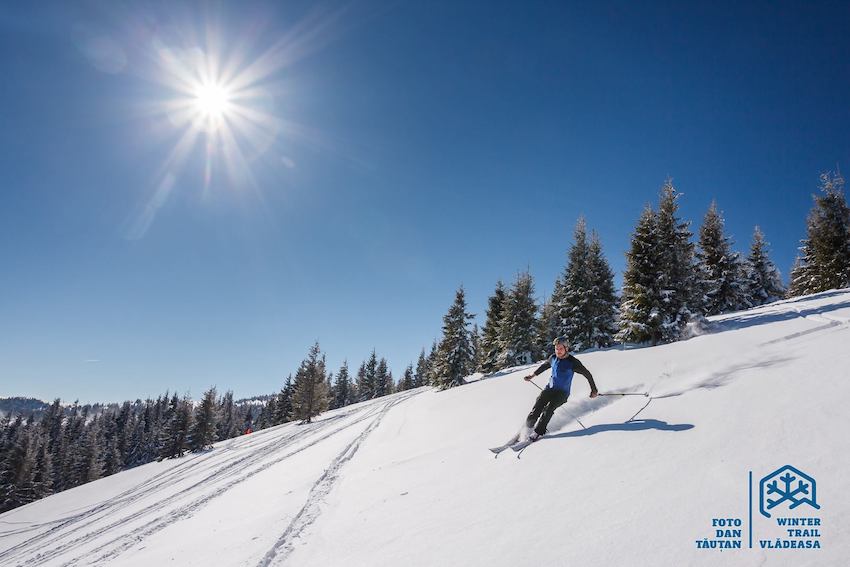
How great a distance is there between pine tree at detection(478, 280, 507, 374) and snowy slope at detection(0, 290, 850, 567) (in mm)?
28832

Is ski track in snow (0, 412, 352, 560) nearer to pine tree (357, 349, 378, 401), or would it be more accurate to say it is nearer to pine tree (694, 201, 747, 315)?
pine tree (694, 201, 747, 315)

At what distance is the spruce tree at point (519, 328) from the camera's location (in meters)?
33.8

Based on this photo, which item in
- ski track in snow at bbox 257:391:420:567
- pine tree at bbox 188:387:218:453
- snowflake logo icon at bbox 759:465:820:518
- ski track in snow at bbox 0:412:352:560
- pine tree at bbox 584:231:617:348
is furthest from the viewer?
pine tree at bbox 188:387:218:453

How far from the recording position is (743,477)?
3.58 metres

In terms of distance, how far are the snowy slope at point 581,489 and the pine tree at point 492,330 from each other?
1135 inches

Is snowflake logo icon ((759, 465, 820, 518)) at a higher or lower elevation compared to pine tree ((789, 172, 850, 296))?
lower

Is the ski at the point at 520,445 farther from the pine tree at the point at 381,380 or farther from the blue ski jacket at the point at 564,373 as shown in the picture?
the pine tree at the point at 381,380

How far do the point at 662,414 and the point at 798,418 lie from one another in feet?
6.43

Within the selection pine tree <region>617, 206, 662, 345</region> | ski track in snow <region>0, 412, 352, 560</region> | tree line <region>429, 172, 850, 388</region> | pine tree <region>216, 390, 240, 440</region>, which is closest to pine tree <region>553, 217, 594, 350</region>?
tree line <region>429, 172, 850, 388</region>

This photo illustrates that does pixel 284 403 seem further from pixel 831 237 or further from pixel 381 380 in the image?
pixel 831 237

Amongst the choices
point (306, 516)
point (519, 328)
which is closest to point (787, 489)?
point (306, 516)

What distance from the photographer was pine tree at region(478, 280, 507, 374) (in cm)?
3838

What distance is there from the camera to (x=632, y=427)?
5.97 metres

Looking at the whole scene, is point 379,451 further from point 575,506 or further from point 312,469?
point 575,506
